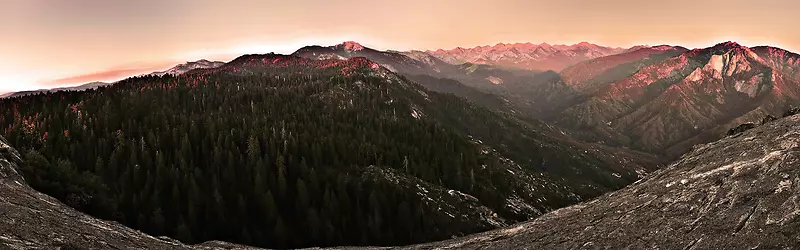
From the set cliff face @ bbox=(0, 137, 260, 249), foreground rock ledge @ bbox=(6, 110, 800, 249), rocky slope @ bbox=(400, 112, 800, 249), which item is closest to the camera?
rocky slope @ bbox=(400, 112, 800, 249)

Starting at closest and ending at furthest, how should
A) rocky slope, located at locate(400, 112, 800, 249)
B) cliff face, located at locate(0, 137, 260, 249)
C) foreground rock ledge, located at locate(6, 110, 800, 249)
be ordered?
1. rocky slope, located at locate(400, 112, 800, 249)
2. foreground rock ledge, located at locate(6, 110, 800, 249)
3. cliff face, located at locate(0, 137, 260, 249)

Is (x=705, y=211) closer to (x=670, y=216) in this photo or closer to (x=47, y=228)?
(x=670, y=216)

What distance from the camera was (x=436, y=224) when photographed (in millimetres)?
166500

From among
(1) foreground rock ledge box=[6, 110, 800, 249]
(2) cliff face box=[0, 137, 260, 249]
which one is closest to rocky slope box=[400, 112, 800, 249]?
(1) foreground rock ledge box=[6, 110, 800, 249]

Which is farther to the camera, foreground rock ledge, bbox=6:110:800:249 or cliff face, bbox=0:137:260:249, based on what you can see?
cliff face, bbox=0:137:260:249

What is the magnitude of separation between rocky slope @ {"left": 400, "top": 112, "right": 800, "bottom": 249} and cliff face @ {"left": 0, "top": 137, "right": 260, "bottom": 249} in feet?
164

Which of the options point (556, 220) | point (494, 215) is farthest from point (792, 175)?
point (494, 215)

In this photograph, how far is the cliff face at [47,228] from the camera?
43.0 m

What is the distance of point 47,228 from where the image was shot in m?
47.3

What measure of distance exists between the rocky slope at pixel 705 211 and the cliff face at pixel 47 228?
1973 inches

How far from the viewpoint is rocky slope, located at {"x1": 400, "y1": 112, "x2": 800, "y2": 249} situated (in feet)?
125

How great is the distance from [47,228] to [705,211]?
7728 cm

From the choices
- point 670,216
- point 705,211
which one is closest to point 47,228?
point 670,216

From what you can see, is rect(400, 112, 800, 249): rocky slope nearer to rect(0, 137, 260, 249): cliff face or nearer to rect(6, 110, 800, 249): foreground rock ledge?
rect(6, 110, 800, 249): foreground rock ledge
